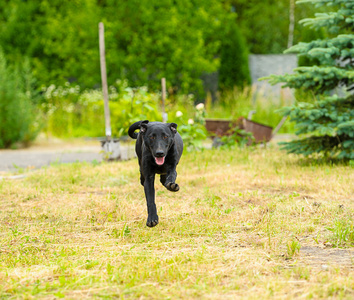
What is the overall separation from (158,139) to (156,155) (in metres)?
0.15

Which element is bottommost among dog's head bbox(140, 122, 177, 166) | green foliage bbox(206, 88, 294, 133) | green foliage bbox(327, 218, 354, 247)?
green foliage bbox(206, 88, 294, 133)

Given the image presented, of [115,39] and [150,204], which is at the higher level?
[115,39]

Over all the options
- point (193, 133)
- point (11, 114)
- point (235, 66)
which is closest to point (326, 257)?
point (193, 133)

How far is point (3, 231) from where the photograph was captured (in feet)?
13.7

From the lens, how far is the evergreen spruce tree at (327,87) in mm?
6793

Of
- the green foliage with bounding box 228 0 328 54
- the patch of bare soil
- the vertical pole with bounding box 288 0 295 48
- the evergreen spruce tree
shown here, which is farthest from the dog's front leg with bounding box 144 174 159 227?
the green foliage with bounding box 228 0 328 54

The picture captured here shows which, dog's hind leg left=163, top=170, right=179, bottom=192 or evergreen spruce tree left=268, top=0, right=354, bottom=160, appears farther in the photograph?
evergreen spruce tree left=268, top=0, right=354, bottom=160

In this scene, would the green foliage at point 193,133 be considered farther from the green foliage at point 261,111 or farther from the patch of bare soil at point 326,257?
the patch of bare soil at point 326,257

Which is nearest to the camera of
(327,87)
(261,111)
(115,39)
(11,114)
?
(327,87)

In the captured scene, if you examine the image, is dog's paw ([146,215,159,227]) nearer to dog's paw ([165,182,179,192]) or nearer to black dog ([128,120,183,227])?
black dog ([128,120,183,227])

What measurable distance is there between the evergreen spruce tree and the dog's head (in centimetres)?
349

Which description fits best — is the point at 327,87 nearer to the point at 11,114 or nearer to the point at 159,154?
the point at 159,154

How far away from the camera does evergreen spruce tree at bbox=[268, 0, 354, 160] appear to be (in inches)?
267

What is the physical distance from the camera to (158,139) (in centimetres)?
373
